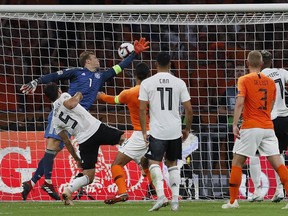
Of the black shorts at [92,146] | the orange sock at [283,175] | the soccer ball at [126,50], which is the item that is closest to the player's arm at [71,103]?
the black shorts at [92,146]

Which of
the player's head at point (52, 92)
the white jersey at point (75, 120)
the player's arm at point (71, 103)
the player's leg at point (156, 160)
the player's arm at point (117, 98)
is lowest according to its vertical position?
the player's leg at point (156, 160)

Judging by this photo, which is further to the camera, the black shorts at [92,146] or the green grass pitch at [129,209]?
the black shorts at [92,146]

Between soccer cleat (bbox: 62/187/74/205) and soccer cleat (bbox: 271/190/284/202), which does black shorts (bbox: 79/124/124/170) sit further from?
soccer cleat (bbox: 271/190/284/202)

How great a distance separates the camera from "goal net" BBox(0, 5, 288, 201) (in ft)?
50.5

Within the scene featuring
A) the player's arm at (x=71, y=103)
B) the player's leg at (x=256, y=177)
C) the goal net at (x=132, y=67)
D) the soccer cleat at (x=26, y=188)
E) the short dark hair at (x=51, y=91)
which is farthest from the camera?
the goal net at (x=132, y=67)

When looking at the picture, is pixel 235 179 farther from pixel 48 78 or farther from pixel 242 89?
pixel 48 78

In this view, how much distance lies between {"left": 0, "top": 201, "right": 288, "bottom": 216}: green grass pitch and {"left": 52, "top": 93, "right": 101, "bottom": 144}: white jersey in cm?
101

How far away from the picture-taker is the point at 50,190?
46.5 feet

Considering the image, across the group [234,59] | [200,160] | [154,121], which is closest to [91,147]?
[154,121]

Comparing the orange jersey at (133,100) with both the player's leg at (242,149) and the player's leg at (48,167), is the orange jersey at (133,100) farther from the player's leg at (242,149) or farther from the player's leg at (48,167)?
the player's leg at (242,149)

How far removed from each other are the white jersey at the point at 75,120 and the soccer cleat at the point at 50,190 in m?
1.54

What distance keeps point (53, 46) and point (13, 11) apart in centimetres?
270

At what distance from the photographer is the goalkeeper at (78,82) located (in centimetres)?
1416

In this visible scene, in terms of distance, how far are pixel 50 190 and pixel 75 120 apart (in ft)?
5.64
